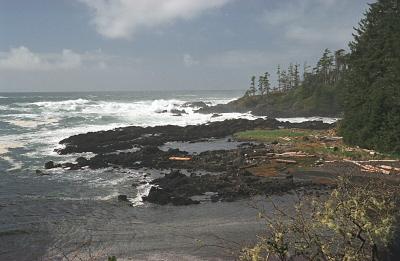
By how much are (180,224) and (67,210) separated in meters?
6.55

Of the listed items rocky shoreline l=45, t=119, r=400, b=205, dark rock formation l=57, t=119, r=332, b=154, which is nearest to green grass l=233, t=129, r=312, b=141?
rocky shoreline l=45, t=119, r=400, b=205

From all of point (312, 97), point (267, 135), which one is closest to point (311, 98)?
point (312, 97)

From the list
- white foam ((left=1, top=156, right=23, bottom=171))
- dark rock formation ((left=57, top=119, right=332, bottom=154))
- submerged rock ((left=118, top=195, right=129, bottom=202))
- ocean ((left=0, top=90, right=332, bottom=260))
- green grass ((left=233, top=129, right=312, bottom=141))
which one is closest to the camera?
ocean ((left=0, top=90, right=332, bottom=260))

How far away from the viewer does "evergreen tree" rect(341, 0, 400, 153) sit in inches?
1197

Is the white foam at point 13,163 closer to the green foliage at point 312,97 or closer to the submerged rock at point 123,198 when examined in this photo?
the submerged rock at point 123,198

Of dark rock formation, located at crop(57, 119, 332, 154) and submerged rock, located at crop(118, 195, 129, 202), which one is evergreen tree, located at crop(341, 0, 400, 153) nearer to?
dark rock formation, located at crop(57, 119, 332, 154)

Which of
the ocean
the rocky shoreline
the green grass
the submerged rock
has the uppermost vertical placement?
the green grass

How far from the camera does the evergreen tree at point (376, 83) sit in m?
30.4

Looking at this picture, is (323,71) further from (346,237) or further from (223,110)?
(346,237)

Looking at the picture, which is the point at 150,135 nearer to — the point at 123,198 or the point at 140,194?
the point at 140,194

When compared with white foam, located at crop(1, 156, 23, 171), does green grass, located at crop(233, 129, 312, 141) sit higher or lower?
higher

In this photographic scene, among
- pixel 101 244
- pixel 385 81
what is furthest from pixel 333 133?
pixel 101 244

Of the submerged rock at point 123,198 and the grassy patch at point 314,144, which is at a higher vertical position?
the grassy patch at point 314,144

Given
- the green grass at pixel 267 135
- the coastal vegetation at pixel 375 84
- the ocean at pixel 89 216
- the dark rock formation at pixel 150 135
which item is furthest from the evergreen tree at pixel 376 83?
the dark rock formation at pixel 150 135
